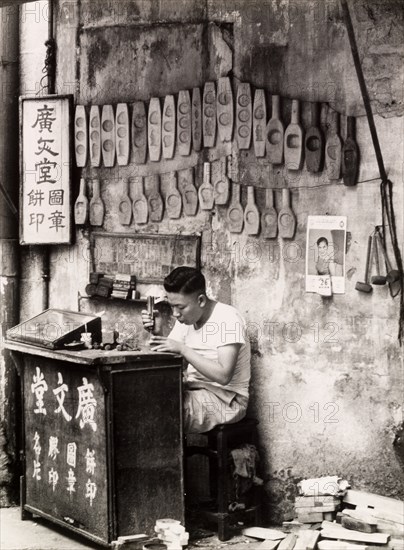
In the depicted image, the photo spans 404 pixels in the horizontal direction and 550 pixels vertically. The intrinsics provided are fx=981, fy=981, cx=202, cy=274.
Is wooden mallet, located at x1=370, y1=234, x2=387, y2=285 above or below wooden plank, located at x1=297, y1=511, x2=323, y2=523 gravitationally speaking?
above

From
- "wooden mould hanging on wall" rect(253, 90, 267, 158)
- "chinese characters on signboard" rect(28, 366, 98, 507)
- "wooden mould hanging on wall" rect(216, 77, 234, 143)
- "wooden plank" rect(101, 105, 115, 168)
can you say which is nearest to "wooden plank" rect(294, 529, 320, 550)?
"chinese characters on signboard" rect(28, 366, 98, 507)

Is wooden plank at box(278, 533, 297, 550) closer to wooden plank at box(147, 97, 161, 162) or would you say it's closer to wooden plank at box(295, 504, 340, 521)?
wooden plank at box(295, 504, 340, 521)

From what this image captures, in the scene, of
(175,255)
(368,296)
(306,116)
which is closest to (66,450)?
(175,255)

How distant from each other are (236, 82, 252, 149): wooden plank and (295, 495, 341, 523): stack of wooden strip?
249cm

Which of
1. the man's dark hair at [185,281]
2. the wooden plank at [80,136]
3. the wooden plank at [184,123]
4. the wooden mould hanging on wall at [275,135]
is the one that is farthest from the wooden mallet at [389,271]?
the wooden plank at [80,136]

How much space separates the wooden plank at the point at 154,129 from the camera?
7.44 m

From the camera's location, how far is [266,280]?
275 inches

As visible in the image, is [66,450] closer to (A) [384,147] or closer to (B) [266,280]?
(B) [266,280]

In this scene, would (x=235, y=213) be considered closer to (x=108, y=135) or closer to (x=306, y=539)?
(x=108, y=135)

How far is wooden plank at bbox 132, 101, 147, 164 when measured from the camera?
7527mm

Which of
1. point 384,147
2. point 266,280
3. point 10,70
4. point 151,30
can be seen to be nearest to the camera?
point 384,147

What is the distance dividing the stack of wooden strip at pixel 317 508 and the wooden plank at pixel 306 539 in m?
0.13

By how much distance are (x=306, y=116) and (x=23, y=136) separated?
2465 millimetres

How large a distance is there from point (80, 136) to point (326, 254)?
2.36 m
